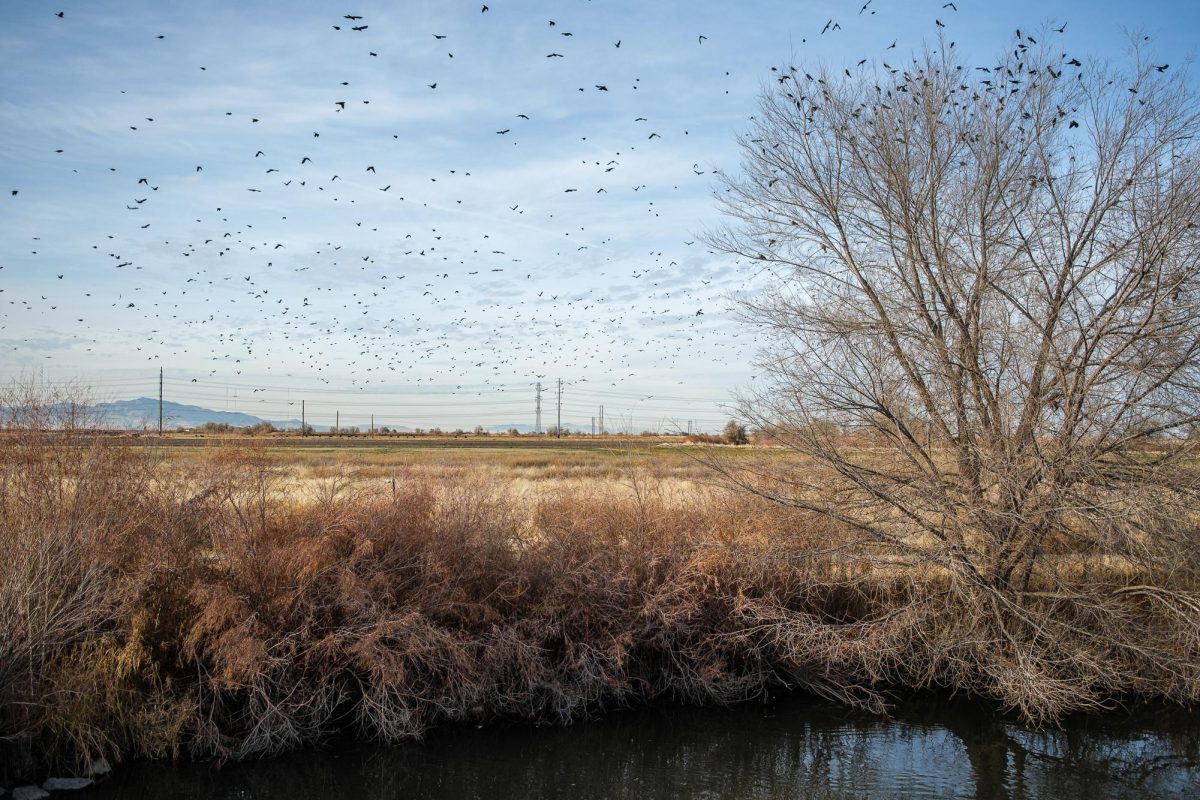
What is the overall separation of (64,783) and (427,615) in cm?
472

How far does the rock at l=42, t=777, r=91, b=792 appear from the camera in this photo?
10156 millimetres

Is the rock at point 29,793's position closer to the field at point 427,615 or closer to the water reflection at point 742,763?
the field at point 427,615

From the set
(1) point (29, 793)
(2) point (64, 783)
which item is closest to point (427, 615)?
(2) point (64, 783)

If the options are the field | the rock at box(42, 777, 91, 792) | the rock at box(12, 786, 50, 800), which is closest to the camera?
the rock at box(12, 786, 50, 800)

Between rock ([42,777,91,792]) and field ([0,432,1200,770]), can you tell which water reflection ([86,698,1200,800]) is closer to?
rock ([42,777,91,792])

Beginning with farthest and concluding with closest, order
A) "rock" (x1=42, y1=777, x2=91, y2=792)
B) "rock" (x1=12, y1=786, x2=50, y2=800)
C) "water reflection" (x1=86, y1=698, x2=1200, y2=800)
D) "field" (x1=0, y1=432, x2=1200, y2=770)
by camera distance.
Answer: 1. "field" (x1=0, y1=432, x2=1200, y2=770)
2. "water reflection" (x1=86, y1=698, x2=1200, y2=800)
3. "rock" (x1=42, y1=777, x2=91, y2=792)
4. "rock" (x1=12, y1=786, x2=50, y2=800)

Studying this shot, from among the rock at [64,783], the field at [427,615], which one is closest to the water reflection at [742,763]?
the rock at [64,783]

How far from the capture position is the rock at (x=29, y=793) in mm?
9893

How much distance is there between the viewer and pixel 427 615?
12.8m

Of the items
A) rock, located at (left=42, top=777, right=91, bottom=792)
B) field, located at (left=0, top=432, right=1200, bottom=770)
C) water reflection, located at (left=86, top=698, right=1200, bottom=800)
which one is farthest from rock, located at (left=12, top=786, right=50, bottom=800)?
water reflection, located at (left=86, top=698, right=1200, bottom=800)

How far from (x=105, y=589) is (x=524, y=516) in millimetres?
6696

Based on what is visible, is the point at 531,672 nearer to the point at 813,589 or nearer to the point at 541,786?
the point at 541,786

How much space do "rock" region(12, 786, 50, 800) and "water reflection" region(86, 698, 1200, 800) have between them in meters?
0.59

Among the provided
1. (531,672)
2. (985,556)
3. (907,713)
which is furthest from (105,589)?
(985,556)
